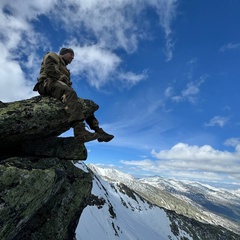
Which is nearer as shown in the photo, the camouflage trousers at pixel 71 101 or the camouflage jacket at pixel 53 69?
the camouflage trousers at pixel 71 101

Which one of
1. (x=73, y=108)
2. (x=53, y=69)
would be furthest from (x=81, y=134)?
(x=53, y=69)

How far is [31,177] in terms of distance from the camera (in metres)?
10.6

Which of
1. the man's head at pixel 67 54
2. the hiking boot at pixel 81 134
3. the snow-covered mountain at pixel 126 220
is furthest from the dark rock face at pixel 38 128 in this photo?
the snow-covered mountain at pixel 126 220

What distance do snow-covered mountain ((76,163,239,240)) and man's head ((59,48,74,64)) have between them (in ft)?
113

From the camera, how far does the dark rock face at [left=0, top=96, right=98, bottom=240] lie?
32.1 ft

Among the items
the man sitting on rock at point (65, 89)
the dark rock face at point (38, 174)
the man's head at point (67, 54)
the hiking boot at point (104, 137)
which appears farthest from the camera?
the man's head at point (67, 54)

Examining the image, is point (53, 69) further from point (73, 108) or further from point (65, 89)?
point (73, 108)

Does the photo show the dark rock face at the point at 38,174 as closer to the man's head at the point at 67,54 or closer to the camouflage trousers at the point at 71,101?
the camouflage trousers at the point at 71,101

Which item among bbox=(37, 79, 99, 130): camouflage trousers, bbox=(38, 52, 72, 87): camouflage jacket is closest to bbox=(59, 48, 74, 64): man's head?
bbox=(38, 52, 72, 87): camouflage jacket

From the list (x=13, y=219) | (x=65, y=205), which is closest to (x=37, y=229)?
(x=65, y=205)

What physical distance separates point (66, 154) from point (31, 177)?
512cm

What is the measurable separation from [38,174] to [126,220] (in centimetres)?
8644

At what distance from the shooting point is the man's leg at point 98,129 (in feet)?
47.3

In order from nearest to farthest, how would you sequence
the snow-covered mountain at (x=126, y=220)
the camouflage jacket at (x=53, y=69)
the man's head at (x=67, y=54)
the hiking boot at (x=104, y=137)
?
the camouflage jacket at (x=53, y=69), the hiking boot at (x=104, y=137), the man's head at (x=67, y=54), the snow-covered mountain at (x=126, y=220)
